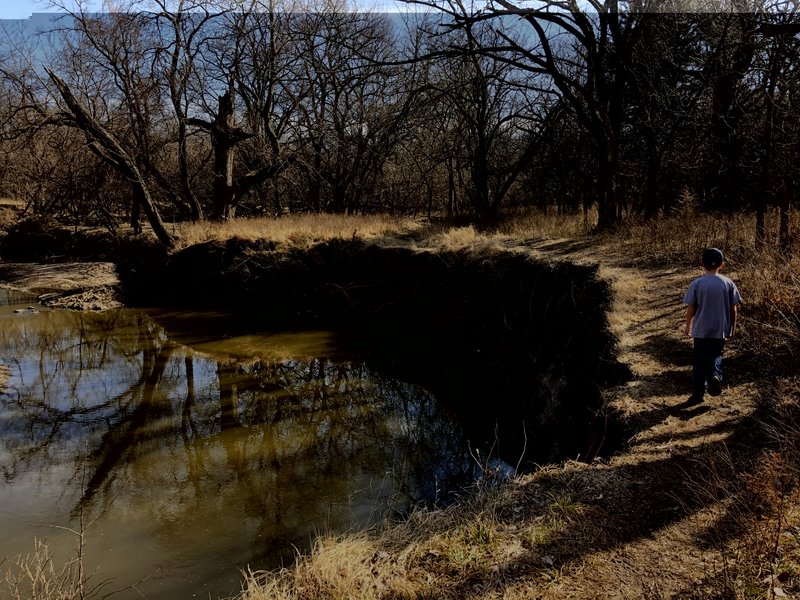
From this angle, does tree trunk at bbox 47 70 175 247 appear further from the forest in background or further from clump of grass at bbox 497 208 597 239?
clump of grass at bbox 497 208 597 239

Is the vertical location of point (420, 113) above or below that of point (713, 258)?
above

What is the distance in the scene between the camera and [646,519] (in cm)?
406

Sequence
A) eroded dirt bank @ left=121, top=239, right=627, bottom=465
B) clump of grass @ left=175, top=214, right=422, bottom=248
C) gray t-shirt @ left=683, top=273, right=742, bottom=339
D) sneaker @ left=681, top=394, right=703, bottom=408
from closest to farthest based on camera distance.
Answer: gray t-shirt @ left=683, top=273, right=742, bottom=339 < sneaker @ left=681, top=394, right=703, bottom=408 < eroded dirt bank @ left=121, top=239, right=627, bottom=465 < clump of grass @ left=175, top=214, right=422, bottom=248

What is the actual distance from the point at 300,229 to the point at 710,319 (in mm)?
13766

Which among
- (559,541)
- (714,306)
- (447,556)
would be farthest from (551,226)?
(447,556)

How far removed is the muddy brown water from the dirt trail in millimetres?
1704

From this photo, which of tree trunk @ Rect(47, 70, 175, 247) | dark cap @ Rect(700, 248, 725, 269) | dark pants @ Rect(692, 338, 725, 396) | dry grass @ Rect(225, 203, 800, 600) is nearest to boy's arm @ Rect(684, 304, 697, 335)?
dark pants @ Rect(692, 338, 725, 396)

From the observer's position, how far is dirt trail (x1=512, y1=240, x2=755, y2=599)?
11.5 feet

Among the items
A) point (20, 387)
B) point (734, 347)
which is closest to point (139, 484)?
point (20, 387)

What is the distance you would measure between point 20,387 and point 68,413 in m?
1.91

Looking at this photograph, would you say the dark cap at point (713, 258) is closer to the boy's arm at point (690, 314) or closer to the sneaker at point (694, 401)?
the boy's arm at point (690, 314)

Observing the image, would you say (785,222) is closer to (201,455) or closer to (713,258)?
(713,258)

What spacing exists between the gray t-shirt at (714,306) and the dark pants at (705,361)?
0.10m

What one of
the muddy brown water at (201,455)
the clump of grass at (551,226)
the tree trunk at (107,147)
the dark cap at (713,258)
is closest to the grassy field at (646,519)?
the muddy brown water at (201,455)
